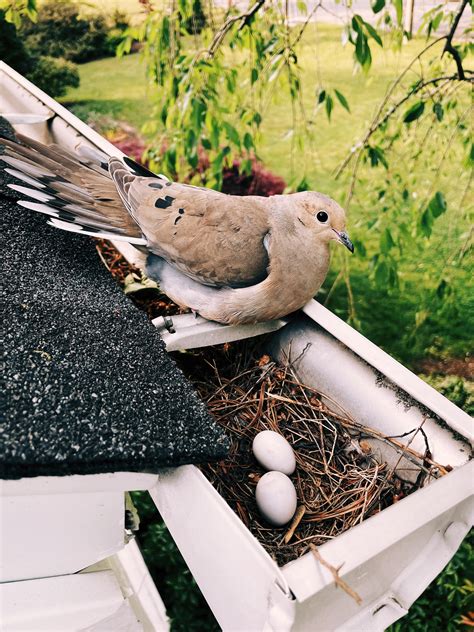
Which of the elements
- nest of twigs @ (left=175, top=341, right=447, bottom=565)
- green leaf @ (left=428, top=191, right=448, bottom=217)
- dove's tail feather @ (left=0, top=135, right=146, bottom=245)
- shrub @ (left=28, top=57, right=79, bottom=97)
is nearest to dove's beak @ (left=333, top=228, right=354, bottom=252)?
nest of twigs @ (left=175, top=341, right=447, bottom=565)

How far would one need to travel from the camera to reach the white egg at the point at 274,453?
1.24m

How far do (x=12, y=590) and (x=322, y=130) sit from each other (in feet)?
14.1

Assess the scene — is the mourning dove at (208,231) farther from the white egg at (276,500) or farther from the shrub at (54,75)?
the shrub at (54,75)

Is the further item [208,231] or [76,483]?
[208,231]

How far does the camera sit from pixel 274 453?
1.24 m

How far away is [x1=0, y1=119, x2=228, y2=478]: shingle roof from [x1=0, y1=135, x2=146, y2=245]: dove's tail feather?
0.36 feet

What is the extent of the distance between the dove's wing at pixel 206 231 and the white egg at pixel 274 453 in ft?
1.10

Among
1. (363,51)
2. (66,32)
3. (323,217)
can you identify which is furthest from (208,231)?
(66,32)

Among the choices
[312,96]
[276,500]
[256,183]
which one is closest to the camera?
[276,500]

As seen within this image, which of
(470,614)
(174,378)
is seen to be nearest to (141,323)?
(174,378)

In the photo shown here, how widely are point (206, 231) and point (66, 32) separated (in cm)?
552

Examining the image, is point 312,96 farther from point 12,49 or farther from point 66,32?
point 66,32

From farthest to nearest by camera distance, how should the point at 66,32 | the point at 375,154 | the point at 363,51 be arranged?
the point at 66,32
the point at 375,154
the point at 363,51

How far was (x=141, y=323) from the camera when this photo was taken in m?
1.24
